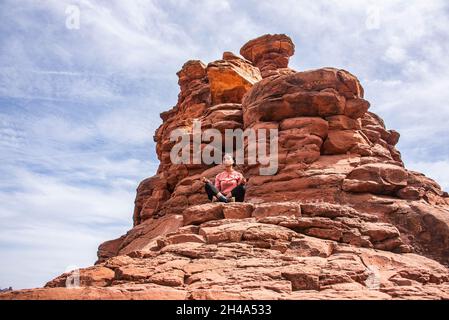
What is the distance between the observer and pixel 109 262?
1230 centimetres

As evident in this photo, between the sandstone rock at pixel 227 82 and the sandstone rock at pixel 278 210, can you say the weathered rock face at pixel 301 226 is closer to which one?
the sandstone rock at pixel 278 210

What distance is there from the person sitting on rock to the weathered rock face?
143 cm

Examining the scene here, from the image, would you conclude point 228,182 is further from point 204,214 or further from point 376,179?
point 376,179

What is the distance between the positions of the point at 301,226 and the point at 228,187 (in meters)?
5.50

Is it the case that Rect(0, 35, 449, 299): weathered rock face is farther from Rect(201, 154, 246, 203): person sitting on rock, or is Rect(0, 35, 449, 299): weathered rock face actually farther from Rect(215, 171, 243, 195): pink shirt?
Rect(215, 171, 243, 195): pink shirt

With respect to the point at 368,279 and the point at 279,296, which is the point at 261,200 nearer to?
the point at 368,279

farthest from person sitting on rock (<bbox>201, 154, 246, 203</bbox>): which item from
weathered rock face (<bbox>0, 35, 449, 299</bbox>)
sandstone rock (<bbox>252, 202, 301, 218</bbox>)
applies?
sandstone rock (<bbox>252, 202, 301, 218</bbox>)

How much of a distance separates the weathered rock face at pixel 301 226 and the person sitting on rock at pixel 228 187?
1.43 meters

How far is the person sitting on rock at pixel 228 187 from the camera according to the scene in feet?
59.1

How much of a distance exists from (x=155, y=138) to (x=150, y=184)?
266 inches

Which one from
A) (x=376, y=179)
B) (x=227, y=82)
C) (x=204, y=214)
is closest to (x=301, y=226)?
(x=204, y=214)

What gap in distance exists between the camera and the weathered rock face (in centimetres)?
1012
